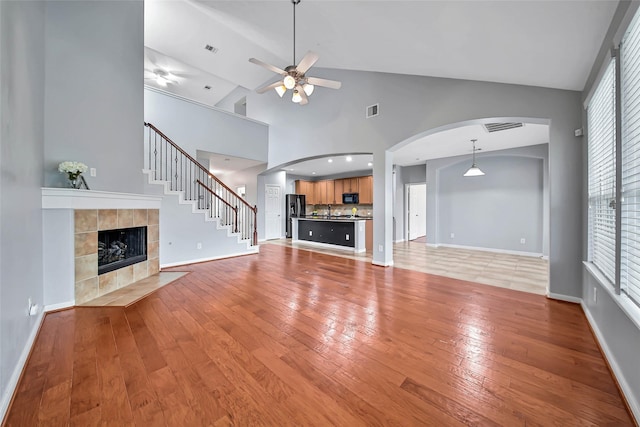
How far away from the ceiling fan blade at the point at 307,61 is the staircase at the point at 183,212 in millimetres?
3080

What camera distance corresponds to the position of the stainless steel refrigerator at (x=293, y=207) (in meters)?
9.23

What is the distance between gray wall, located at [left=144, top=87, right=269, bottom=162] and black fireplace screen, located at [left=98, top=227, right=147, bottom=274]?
8.67 feet

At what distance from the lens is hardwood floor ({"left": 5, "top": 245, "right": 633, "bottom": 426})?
1325 millimetres

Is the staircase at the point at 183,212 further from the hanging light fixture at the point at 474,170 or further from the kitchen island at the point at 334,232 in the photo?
the hanging light fixture at the point at 474,170

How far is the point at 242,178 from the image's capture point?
8.76m

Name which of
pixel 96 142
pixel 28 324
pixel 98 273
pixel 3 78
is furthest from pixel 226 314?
pixel 96 142

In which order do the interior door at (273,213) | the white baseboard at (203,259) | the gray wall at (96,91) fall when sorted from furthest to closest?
the interior door at (273,213) < the white baseboard at (203,259) < the gray wall at (96,91)

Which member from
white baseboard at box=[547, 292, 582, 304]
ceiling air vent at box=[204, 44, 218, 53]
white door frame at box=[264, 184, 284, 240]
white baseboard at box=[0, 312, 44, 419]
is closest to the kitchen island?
white door frame at box=[264, 184, 284, 240]

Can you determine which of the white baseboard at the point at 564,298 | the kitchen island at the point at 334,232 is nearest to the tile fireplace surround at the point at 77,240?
the kitchen island at the point at 334,232

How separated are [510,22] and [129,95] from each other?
4.86 metres

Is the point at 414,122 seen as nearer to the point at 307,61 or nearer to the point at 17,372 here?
the point at 307,61

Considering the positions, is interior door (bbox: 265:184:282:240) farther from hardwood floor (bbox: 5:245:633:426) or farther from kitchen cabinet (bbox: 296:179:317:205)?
hardwood floor (bbox: 5:245:633:426)

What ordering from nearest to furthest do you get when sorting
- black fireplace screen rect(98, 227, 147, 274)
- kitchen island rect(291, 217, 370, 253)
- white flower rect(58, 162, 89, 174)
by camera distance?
1. white flower rect(58, 162, 89, 174)
2. black fireplace screen rect(98, 227, 147, 274)
3. kitchen island rect(291, 217, 370, 253)

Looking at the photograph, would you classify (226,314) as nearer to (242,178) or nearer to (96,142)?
(96,142)
